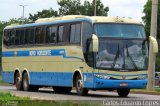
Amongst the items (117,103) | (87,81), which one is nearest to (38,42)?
(87,81)

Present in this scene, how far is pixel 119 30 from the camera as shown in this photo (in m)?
28.8

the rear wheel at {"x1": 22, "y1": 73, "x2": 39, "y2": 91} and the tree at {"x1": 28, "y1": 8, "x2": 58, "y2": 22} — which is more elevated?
the tree at {"x1": 28, "y1": 8, "x2": 58, "y2": 22}

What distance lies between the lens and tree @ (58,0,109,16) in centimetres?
8812

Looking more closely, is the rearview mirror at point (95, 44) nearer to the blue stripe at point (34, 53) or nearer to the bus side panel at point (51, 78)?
the bus side panel at point (51, 78)

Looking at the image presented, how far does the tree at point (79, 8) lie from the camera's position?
289 feet

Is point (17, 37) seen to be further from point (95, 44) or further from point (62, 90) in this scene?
point (95, 44)

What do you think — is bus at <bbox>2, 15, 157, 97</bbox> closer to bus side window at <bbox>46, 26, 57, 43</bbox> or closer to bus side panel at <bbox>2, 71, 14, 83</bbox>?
bus side window at <bbox>46, 26, 57, 43</bbox>

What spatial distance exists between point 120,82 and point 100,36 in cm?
213

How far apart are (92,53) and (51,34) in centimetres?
484

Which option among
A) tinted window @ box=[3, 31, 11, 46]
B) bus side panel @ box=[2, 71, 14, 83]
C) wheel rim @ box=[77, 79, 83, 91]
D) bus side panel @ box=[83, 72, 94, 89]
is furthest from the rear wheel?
bus side panel @ box=[83, 72, 94, 89]

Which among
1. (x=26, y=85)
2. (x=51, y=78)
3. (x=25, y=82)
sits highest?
(x=51, y=78)

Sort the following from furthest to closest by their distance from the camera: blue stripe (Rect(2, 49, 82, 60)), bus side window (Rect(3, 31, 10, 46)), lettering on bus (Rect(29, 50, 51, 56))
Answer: bus side window (Rect(3, 31, 10, 46)) < lettering on bus (Rect(29, 50, 51, 56)) < blue stripe (Rect(2, 49, 82, 60))

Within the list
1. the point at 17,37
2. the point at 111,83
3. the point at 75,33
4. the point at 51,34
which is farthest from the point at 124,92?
the point at 17,37

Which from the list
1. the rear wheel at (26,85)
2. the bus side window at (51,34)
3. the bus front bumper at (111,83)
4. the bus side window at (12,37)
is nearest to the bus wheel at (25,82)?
the rear wheel at (26,85)
